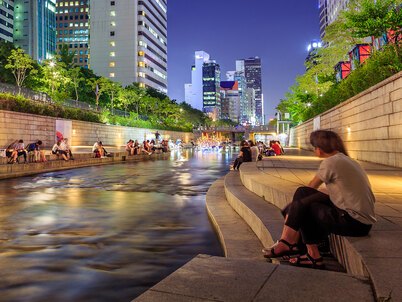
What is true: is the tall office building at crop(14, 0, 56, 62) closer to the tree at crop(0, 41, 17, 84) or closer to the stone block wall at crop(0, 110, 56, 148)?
the tree at crop(0, 41, 17, 84)

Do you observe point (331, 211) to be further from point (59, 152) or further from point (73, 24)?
point (73, 24)

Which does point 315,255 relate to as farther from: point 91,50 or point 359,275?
point 91,50

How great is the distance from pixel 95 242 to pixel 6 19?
167826 millimetres

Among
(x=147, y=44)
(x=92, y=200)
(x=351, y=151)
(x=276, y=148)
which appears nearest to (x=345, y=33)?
(x=276, y=148)

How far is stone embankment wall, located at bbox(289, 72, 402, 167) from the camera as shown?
14062 mm

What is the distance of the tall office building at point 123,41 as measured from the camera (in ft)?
427

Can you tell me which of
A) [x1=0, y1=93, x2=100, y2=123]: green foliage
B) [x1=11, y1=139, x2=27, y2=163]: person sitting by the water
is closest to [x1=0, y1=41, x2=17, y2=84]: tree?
[x1=0, y1=93, x2=100, y2=123]: green foliage

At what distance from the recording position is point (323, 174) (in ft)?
14.0

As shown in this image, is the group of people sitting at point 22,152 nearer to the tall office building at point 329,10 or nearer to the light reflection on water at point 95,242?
the light reflection on water at point 95,242

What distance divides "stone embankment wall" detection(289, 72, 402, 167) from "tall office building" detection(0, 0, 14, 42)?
150332 mm

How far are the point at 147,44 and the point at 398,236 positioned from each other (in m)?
139

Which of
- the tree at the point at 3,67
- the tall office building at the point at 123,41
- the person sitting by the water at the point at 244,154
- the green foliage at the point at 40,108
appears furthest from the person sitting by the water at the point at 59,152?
the tall office building at the point at 123,41

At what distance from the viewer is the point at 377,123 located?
1631 centimetres

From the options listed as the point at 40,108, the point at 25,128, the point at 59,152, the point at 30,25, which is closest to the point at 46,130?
the point at 40,108
